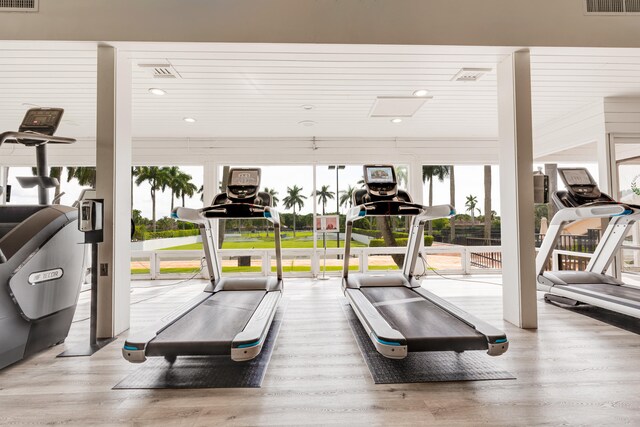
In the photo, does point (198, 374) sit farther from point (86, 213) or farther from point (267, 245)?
point (267, 245)

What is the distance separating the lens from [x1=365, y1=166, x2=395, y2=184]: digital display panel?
3.54 m

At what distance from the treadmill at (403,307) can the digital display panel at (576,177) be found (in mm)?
1731

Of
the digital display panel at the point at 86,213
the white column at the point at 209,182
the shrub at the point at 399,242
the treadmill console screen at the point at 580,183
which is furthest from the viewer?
the shrub at the point at 399,242

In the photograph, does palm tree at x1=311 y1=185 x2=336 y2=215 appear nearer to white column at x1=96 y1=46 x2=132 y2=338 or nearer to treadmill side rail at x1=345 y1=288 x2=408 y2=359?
treadmill side rail at x1=345 y1=288 x2=408 y2=359

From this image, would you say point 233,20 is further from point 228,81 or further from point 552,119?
point 552,119

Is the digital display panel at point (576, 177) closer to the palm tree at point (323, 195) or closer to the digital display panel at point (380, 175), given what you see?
the digital display panel at point (380, 175)

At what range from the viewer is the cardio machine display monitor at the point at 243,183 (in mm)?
3666

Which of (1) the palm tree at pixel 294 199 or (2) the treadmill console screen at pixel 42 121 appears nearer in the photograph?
(2) the treadmill console screen at pixel 42 121

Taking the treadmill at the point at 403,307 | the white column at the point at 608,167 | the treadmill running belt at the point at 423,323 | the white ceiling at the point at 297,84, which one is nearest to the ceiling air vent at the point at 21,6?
the white ceiling at the point at 297,84

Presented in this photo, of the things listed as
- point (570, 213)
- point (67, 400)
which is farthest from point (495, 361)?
point (67, 400)

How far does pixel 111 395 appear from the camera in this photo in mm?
1949

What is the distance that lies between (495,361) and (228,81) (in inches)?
152

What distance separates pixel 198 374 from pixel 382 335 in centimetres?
127

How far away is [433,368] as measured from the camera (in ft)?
7.32
